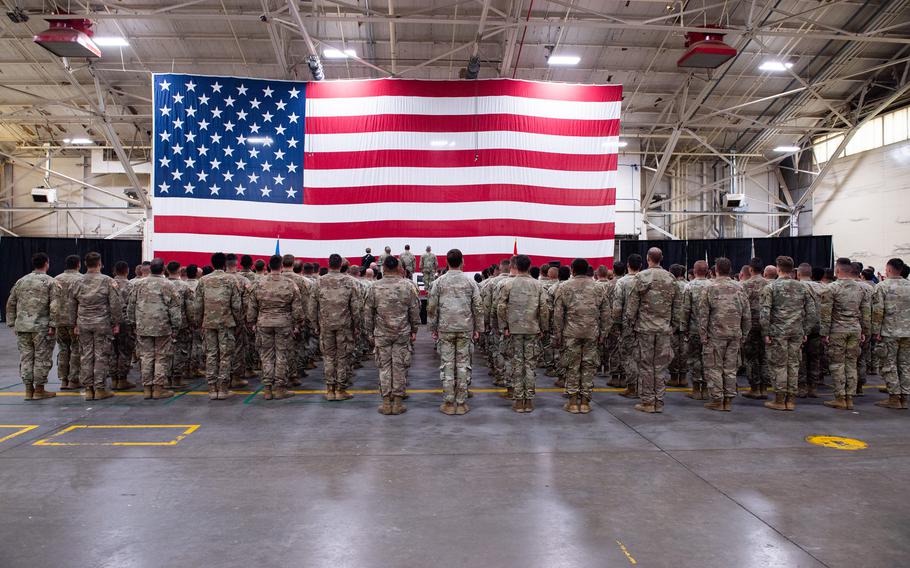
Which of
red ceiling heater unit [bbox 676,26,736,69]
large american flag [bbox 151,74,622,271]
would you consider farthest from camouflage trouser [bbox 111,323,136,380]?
red ceiling heater unit [bbox 676,26,736,69]

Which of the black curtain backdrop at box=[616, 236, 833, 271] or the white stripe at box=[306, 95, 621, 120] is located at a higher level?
the white stripe at box=[306, 95, 621, 120]

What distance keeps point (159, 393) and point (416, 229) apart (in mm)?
7337

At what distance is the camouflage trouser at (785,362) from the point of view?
21.4 ft

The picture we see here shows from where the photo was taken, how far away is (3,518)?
354cm

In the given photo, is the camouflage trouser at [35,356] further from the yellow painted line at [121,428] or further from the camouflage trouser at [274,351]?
the camouflage trouser at [274,351]

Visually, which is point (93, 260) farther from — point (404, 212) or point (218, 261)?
point (404, 212)

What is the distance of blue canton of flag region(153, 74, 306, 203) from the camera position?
12648 millimetres

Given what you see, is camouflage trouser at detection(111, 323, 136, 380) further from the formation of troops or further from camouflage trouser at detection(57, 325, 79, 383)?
camouflage trouser at detection(57, 325, 79, 383)

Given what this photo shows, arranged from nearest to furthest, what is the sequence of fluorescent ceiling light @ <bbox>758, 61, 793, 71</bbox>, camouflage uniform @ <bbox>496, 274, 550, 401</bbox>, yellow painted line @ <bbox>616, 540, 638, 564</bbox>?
yellow painted line @ <bbox>616, 540, 638, 564</bbox>
camouflage uniform @ <bbox>496, 274, 550, 401</bbox>
fluorescent ceiling light @ <bbox>758, 61, 793, 71</bbox>

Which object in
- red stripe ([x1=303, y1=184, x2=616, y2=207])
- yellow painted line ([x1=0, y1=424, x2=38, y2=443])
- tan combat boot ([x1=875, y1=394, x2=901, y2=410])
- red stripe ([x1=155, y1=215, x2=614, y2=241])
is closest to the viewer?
yellow painted line ([x1=0, y1=424, x2=38, y2=443])

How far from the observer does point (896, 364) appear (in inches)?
267

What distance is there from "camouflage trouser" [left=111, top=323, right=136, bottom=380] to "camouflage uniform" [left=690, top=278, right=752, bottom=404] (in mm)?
7886

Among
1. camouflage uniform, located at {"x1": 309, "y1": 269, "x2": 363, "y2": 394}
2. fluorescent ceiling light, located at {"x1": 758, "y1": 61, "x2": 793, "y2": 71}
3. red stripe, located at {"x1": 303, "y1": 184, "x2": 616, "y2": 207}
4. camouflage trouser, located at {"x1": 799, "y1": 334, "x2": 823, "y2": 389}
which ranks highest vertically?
fluorescent ceiling light, located at {"x1": 758, "y1": 61, "x2": 793, "y2": 71}

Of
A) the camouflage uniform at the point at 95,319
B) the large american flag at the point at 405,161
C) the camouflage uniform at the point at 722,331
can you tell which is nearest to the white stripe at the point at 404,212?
the large american flag at the point at 405,161
